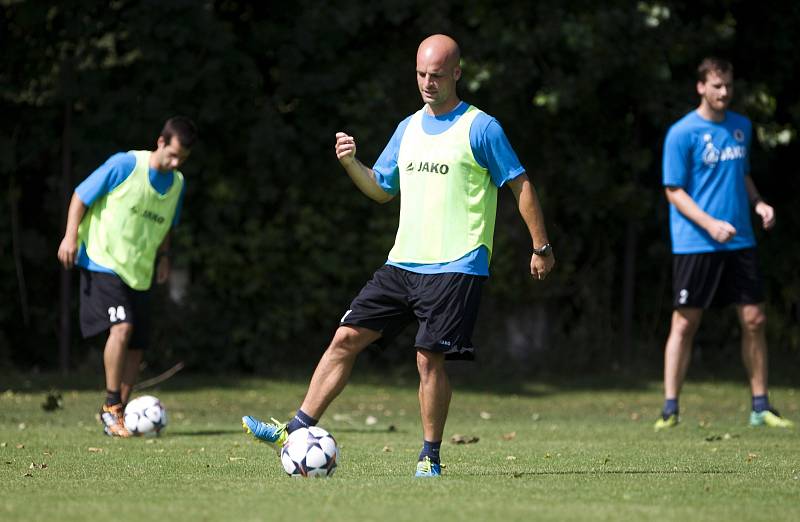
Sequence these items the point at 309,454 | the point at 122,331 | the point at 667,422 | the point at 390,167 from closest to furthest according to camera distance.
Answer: the point at 309,454, the point at 390,167, the point at 122,331, the point at 667,422

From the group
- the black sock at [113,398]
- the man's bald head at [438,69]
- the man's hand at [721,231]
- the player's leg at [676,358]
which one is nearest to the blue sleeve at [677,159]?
the man's hand at [721,231]

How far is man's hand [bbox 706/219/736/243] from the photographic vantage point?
9336 mm

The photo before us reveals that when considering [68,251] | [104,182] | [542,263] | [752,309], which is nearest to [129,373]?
[68,251]

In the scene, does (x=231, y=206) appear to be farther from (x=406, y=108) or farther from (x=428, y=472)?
(x=428, y=472)

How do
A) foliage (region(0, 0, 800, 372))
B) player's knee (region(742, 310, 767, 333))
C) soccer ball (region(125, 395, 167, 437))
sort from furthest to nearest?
foliage (region(0, 0, 800, 372)), player's knee (region(742, 310, 767, 333)), soccer ball (region(125, 395, 167, 437))

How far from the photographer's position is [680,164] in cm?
968

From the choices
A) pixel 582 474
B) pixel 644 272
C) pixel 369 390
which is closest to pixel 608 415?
pixel 369 390

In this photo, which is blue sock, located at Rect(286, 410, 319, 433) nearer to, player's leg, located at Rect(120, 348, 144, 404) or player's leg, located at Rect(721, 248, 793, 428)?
player's leg, located at Rect(120, 348, 144, 404)

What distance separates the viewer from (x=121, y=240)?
31.7 ft

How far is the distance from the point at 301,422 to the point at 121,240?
3.41 metres

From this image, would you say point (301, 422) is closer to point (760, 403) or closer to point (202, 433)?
point (202, 433)

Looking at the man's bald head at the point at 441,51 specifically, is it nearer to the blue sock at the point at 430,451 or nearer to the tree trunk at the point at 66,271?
the blue sock at the point at 430,451

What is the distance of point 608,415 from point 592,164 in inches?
140

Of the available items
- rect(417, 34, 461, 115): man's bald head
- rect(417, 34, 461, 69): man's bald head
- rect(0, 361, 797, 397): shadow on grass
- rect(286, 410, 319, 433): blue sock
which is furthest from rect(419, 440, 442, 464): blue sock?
rect(0, 361, 797, 397): shadow on grass
